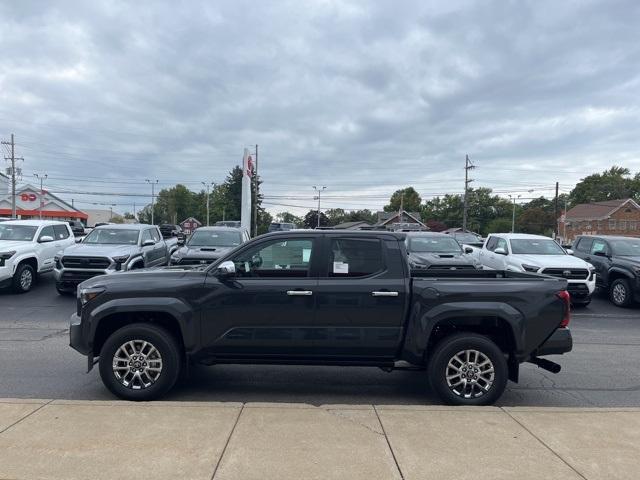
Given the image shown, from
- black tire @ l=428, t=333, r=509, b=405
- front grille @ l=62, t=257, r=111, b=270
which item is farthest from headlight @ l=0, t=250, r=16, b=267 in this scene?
black tire @ l=428, t=333, r=509, b=405

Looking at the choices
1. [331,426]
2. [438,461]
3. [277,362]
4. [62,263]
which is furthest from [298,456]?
[62,263]

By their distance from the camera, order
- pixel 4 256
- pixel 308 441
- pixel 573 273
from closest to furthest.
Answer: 1. pixel 308 441
2. pixel 573 273
3. pixel 4 256

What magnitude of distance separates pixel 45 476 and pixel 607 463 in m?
4.07

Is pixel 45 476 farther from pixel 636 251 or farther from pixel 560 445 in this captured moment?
pixel 636 251

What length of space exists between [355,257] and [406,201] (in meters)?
120

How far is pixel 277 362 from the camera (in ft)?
18.1

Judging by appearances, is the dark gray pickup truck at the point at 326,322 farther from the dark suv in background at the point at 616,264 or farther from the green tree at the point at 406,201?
the green tree at the point at 406,201

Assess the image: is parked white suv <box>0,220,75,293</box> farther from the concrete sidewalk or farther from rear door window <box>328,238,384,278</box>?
rear door window <box>328,238,384,278</box>

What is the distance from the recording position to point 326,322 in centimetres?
535

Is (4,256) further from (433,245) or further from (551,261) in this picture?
(551,261)

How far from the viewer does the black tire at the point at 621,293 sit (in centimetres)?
1251

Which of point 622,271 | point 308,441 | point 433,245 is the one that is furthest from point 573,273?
point 308,441

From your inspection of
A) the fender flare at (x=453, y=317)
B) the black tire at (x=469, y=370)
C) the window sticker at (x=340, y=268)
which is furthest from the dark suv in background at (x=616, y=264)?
the window sticker at (x=340, y=268)

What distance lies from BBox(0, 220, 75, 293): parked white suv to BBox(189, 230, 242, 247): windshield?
→ 3989 millimetres
